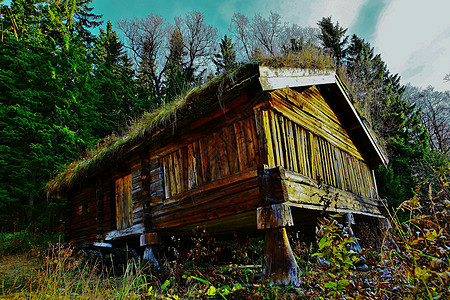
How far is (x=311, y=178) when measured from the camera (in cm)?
587

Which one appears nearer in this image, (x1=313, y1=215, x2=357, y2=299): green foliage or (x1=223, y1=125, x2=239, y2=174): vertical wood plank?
(x1=313, y1=215, x2=357, y2=299): green foliage

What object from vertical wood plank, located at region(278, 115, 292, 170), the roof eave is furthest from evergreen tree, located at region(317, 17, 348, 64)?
vertical wood plank, located at region(278, 115, 292, 170)

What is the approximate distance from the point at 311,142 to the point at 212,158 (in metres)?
2.39

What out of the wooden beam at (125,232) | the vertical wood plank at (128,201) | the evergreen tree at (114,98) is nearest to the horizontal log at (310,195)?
the wooden beam at (125,232)

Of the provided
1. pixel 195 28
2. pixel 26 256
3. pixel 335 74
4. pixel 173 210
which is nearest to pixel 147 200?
pixel 173 210

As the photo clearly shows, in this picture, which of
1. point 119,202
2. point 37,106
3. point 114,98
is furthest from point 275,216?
point 114,98

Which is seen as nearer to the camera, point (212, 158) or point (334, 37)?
point (212, 158)

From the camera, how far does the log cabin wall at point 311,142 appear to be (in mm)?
5141

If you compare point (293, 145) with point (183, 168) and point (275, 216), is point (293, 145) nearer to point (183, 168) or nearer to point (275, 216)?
point (275, 216)

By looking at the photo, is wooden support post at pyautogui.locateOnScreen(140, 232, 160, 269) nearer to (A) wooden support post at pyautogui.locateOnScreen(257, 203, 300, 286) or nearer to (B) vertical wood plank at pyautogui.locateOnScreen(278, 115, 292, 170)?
(A) wooden support post at pyautogui.locateOnScreen(257, 203, 300, 286)

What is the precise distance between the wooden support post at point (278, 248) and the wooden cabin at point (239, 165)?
0.6 inches

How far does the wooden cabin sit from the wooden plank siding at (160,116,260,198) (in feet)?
0.07

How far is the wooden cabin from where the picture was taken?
15.3 ft

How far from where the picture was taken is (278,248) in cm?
416
